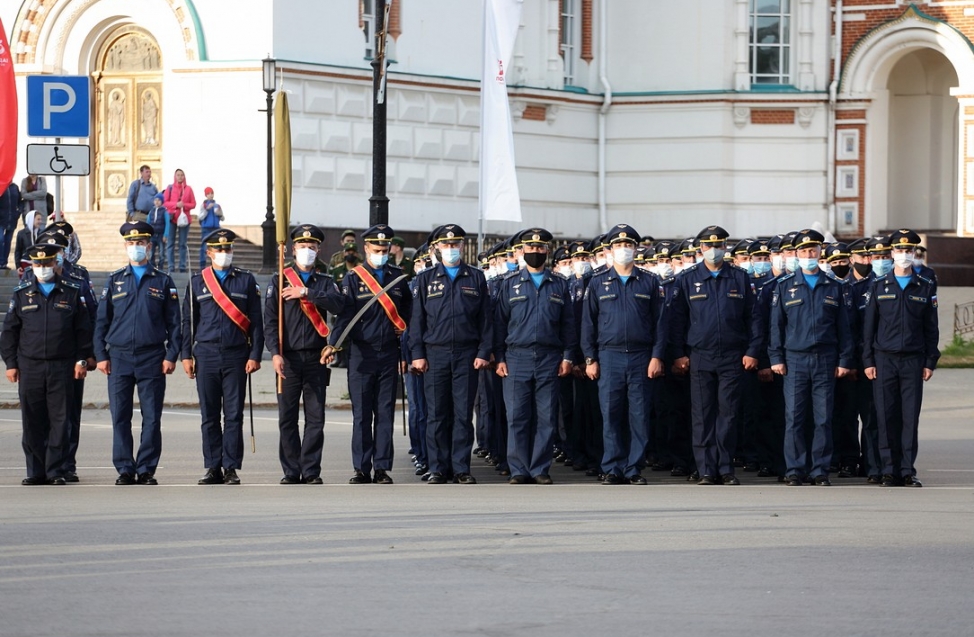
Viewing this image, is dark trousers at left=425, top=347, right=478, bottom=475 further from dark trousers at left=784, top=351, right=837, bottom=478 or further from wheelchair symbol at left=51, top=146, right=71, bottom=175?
wheelchair symbol at left=51, top=146, right=71, bottom=175

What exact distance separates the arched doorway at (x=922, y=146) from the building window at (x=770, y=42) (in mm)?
2656

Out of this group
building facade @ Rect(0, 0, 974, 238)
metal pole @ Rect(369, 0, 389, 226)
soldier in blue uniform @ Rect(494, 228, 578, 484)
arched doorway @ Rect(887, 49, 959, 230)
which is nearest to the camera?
soldier in blue uniform @ Rect(494, 228, 578, 484)

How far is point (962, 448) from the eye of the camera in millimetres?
18219

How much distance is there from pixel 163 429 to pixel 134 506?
22.1ft

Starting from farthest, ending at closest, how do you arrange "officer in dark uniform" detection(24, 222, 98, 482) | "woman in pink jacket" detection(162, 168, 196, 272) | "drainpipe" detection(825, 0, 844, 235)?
"drainpipe" detection(825, 0, 844, 235)
"woman in pink jacket" detection(162, 168, 196, 272)
"officer in dark uniform" detection(24, 222, 98, 482)

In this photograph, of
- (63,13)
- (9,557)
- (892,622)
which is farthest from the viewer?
(63,13)

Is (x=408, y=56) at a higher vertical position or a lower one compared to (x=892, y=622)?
higher

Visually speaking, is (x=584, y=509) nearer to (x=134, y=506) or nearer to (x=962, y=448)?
(x=134, y=506)

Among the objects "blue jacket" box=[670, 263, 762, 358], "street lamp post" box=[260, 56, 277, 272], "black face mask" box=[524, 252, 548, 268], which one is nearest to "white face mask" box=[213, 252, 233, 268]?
"black face mask" box=[524, 252, 548, 268]

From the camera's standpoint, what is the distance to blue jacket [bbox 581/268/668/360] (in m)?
15.3

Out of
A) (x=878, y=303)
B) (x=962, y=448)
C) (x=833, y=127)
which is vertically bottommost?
(x=962, y=448)

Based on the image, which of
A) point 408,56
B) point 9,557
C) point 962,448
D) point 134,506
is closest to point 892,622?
point 9,557

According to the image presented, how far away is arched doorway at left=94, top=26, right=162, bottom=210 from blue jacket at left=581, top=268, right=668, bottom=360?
20.1 meters

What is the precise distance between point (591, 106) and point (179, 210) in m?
11.5
